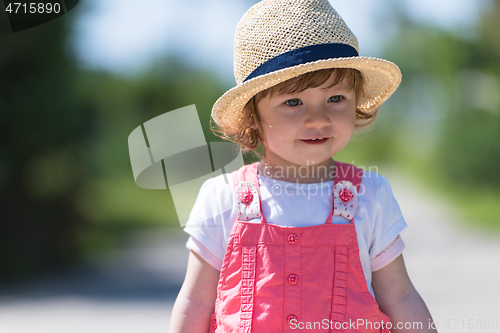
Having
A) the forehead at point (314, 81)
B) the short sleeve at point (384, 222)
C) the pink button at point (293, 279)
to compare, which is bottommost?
the pink button at point (293, 279)

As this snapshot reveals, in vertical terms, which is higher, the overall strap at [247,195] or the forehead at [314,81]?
the forehead at [314,81]

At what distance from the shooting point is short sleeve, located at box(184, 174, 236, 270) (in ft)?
4.29

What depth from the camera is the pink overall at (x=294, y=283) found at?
1.20 metres

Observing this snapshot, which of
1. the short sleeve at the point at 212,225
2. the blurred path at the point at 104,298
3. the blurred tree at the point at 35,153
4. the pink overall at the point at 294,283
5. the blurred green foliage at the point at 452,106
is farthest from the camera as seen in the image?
the blurred green foliage at the point at 452,106

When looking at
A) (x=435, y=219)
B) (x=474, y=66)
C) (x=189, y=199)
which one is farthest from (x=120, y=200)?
(x=474, y=66)

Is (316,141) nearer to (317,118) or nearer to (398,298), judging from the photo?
(317,118)

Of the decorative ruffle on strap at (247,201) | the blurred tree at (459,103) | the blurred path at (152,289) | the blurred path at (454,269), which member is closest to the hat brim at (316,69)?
the decorative ruffle on strap at (247,201)

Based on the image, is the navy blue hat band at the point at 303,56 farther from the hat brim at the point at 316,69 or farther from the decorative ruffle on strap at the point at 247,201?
the decorative ruffle on strap at the point at 247,201

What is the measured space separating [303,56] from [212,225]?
53 centimetres

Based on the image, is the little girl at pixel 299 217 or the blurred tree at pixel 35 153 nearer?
the little girl at pixel 299 217

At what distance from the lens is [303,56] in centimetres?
124

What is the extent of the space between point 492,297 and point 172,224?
4234 mm

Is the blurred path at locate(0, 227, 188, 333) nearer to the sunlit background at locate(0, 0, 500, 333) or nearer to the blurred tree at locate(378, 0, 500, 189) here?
the sunlit background at locate(0, 0, 500, 333)

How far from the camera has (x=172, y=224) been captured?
6.62 m
